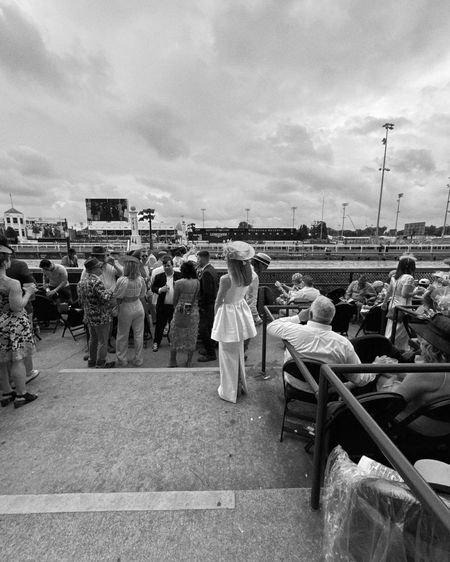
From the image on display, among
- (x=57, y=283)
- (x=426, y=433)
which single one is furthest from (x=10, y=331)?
(x=426, y=433)

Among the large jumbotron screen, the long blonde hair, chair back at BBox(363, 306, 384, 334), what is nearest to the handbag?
the long blonde hair

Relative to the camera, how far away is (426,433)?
5.67ft

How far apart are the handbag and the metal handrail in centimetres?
268

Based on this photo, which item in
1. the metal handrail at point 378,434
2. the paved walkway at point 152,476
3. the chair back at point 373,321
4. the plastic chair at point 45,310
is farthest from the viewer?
the plastic chair at point 45,310

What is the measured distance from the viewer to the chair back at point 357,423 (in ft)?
5.29

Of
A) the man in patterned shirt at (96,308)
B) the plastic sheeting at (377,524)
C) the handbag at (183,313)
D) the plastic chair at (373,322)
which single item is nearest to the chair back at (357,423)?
the plastic sheeting at (377,524)

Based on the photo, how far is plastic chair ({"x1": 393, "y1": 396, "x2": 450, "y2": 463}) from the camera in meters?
1.63

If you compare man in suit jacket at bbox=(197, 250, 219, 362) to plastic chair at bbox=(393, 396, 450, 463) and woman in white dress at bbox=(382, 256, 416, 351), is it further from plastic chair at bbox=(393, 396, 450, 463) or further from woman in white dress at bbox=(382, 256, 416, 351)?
plastic chair at bbox=(393, 396, 450, 463)

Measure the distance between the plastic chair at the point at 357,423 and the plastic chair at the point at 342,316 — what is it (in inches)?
117

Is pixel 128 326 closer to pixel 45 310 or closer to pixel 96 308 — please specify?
pixel 96 308

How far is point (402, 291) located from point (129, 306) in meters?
4.22

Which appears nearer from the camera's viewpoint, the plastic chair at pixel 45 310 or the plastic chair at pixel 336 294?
the plastic chair at pixel 45 310

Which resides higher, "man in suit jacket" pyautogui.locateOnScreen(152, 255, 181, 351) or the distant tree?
the distant tree

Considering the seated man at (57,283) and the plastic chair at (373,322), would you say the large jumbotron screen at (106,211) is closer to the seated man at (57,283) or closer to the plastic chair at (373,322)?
the seated man at (57,283)
